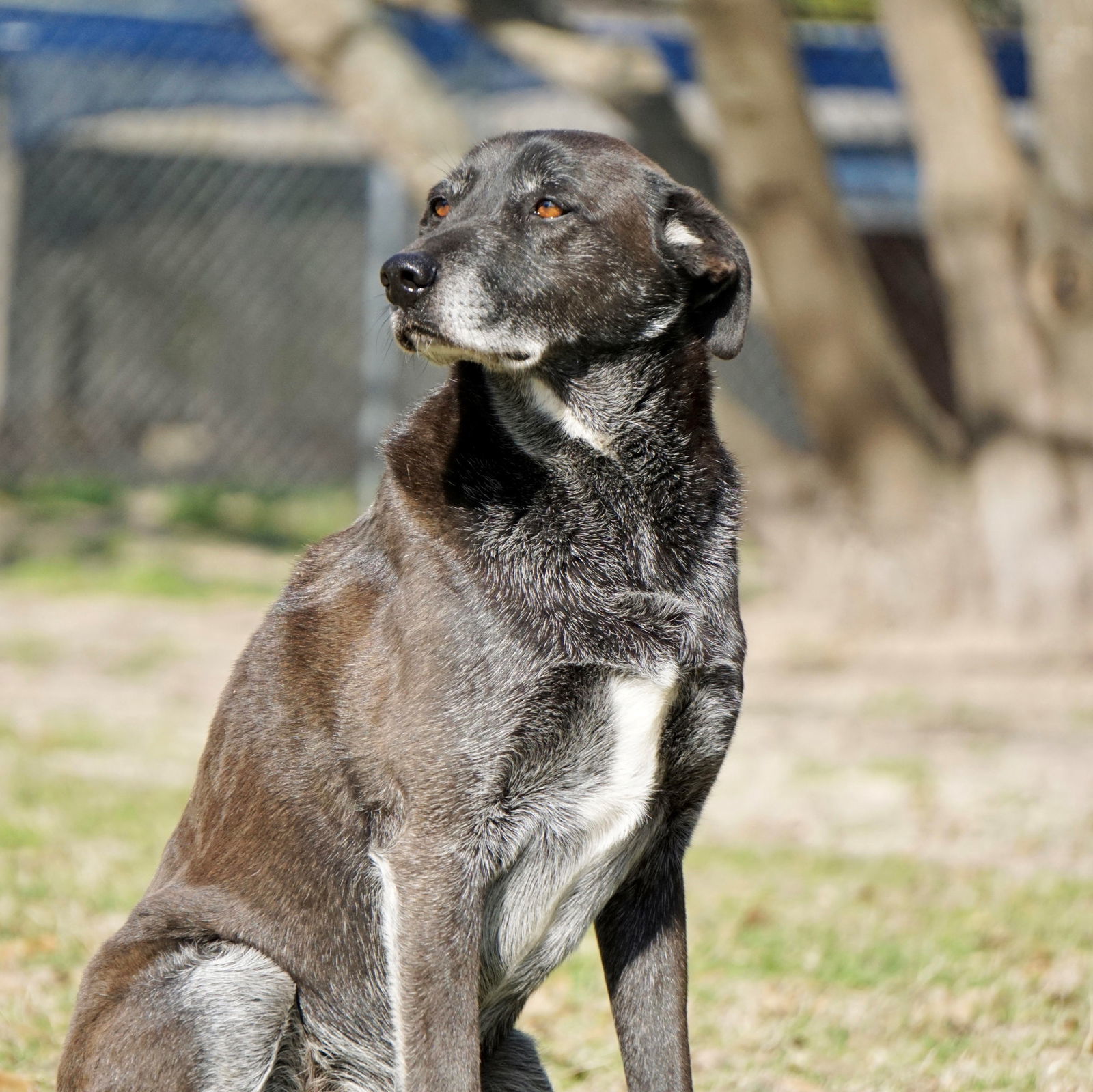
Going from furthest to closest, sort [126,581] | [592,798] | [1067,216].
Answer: [126,581]
[1067,216]
[592,798]

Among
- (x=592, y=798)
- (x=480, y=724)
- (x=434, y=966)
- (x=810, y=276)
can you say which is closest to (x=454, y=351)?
(x=480, y=724)

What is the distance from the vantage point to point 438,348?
259 cm

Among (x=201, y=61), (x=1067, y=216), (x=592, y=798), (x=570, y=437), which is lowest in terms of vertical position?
(x=201, y=61)

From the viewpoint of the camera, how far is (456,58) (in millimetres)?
10039

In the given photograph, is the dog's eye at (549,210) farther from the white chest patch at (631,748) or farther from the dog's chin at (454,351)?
the white chest patch at (631,748)

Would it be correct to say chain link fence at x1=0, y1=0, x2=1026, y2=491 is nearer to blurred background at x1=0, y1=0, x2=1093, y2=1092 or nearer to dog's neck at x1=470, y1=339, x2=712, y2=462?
blurred background at x1=0, y1=0, x2=1093, y2=1092

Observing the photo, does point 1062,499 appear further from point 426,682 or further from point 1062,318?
point 426,682

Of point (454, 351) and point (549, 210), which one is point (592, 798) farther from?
point (549, 210)

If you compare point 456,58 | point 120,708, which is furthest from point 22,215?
point 120,708

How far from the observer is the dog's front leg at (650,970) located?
2529 millimetres

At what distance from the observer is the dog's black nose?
2.55 metres

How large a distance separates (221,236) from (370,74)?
14.4ft

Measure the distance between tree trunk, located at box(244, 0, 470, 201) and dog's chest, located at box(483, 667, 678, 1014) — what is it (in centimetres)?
482

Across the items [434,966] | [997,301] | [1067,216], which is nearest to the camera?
[434,966]
